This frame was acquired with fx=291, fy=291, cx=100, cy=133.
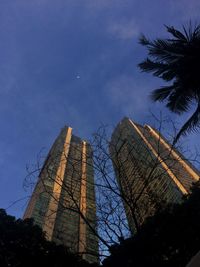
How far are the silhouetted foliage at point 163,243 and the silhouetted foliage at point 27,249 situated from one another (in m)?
1.52

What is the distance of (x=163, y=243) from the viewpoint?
27.5 feet

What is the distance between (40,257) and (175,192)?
256 inches

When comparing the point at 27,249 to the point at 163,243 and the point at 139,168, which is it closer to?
the point at 163,243

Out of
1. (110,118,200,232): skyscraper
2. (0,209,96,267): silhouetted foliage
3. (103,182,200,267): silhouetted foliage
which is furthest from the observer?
(0,209,96,267): silhouetted foliage

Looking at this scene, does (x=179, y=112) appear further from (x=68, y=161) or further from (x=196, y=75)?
(x=68, y=161)

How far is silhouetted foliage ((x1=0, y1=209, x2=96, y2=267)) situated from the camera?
8.36 meters

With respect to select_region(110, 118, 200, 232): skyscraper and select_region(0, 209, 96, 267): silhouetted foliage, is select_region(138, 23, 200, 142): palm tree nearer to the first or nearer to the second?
select_region(110, 118, 200, 232): skyscraper

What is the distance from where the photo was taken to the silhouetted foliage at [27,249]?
8.36 metres

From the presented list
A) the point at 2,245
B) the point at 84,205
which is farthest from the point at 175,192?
the point at 2,245

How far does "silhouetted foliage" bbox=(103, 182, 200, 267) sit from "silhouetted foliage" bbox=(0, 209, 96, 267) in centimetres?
152

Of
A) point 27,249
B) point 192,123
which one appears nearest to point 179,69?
point 192,123

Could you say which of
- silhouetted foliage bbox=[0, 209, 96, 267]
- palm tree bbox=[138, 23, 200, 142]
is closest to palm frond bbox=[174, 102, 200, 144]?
palm tree bbox=[138, 23, 200, 142]

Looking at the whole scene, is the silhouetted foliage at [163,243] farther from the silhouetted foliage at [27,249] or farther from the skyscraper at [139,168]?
the silhouetted foliage at [27,249]

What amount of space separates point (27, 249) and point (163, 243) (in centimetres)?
400
